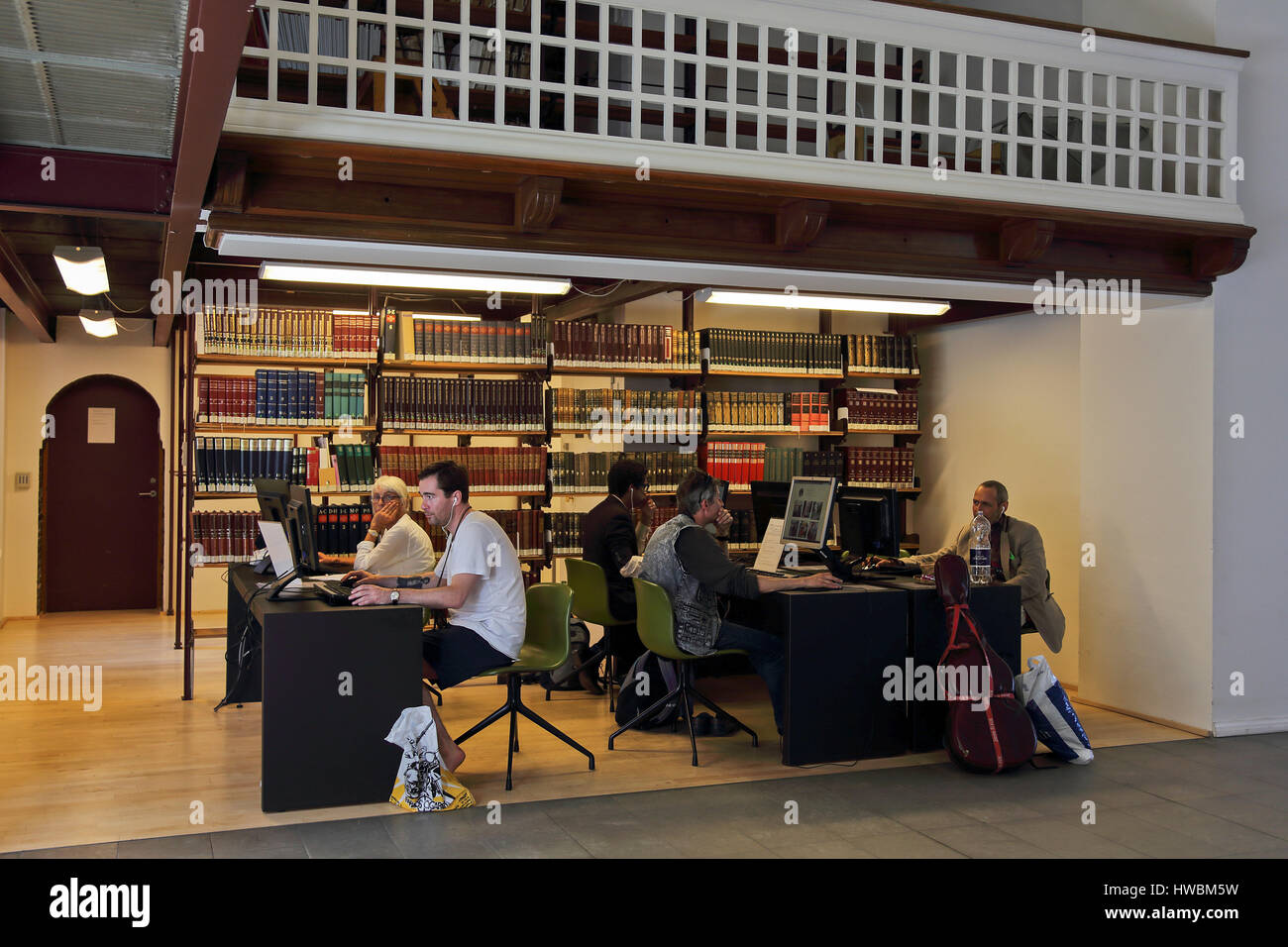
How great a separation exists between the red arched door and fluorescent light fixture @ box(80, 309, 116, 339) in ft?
5.19

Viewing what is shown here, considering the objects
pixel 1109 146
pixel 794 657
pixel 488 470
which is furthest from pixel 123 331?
pixel 1109 146

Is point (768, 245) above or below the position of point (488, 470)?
above

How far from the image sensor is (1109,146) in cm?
523

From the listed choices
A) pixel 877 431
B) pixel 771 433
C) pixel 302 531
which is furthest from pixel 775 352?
pixel 302 531

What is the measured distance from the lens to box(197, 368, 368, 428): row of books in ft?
22.9

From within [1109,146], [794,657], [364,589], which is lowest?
[794,657]

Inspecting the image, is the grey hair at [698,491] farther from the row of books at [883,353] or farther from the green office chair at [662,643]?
the row of books at [883,353]

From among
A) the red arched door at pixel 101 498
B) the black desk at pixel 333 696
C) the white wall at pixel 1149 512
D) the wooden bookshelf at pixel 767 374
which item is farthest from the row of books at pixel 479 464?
the red arched door at pixel 101 498

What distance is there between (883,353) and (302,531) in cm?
518

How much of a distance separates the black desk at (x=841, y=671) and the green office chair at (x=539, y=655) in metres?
0.97

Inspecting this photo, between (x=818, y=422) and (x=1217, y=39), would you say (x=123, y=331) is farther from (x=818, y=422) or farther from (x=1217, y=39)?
(x=1217, y=39)

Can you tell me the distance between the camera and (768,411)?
8.06 meters
